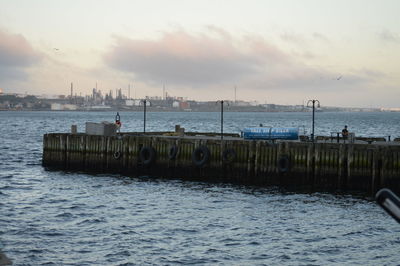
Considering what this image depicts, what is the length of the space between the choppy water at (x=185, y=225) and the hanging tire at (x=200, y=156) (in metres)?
1.74

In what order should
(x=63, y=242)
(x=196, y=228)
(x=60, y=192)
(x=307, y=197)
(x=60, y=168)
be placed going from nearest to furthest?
(x=63, y=242)
(x=196, y=228)
(x=307, y=197)
(x=60, y=192)
(x=60, y=168)

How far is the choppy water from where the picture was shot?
23.0 m

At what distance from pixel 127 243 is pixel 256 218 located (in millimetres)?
9008

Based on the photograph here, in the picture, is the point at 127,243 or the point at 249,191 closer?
the point at 127,243

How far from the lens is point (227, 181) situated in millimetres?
42094

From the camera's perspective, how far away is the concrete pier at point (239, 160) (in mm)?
37219

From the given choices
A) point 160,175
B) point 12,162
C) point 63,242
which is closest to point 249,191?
point 160,175

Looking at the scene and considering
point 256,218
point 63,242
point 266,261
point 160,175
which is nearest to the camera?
point 266,261

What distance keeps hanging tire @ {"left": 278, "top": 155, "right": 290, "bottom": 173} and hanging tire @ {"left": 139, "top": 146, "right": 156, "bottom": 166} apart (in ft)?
37.4

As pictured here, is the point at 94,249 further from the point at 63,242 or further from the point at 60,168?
the point at 60,168

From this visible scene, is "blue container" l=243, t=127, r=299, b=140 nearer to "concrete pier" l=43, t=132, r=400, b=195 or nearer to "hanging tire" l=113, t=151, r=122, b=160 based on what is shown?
"concrete pier" l=43, t=132, r=400, b=195

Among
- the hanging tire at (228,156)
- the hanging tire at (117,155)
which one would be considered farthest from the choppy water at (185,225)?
the hanging tire at (117,155)

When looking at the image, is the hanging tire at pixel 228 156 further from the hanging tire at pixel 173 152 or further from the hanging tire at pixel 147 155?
the hanging tire at pixel 147 155

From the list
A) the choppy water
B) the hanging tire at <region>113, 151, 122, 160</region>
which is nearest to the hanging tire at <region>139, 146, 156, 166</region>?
the choppy water
